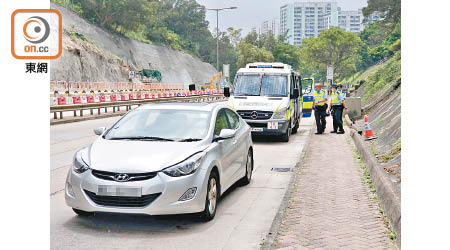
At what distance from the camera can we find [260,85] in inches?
647

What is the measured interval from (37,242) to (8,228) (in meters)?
0.84

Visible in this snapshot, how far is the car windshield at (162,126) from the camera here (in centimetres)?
714

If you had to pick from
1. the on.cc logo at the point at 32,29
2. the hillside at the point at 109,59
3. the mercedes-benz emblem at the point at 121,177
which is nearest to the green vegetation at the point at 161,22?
the hillside at the point at 109,59

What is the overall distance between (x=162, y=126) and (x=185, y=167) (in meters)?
1.32

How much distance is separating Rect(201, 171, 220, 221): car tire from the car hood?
1.39 ft

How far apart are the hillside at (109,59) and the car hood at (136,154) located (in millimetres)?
47066

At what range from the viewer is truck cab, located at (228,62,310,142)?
1546cm

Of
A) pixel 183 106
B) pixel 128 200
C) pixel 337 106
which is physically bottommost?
pixel 128 200

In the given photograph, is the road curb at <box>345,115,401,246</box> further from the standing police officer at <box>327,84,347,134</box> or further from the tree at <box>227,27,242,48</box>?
the tree at <box>227,27,242,48</box>

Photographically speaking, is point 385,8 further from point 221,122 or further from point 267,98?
point 221,122

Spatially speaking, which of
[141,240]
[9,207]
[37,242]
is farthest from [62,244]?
[9,207]

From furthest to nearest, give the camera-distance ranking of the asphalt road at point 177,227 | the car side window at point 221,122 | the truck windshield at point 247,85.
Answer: the truck windshield at point 247,85, the car side window at point 221,122, the asphalt road at point 177,227

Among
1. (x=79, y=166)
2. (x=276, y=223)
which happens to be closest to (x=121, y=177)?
(x=79, y=166)

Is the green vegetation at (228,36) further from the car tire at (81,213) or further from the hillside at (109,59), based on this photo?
the car tire at (81,213)
